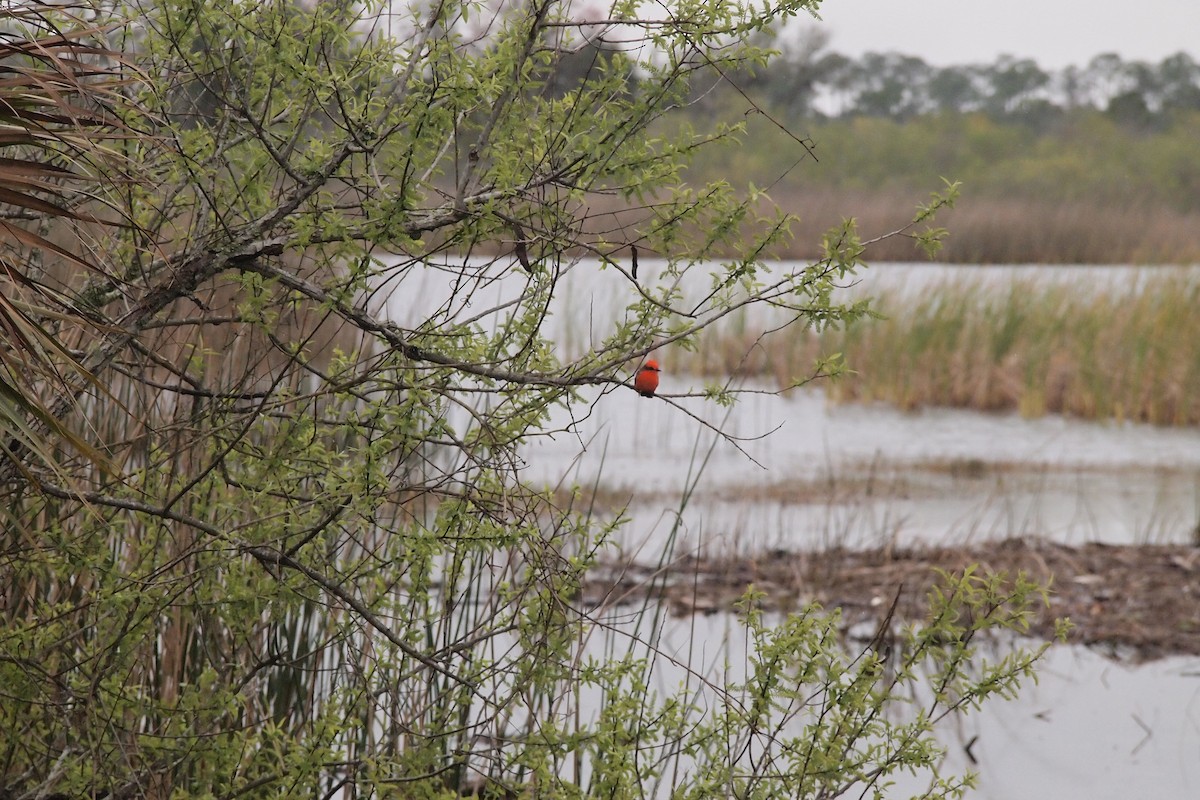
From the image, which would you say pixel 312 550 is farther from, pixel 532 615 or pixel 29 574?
pixel 29 574

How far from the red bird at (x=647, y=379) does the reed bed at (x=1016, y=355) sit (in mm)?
8631

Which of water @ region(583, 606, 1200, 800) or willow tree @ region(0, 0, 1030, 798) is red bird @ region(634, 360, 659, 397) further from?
water @ region(583, 606, 1200, 800)

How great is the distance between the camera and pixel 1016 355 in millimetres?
12047

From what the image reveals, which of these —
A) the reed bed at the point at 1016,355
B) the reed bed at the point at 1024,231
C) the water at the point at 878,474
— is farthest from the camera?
the reed bed at the point at 1024,231

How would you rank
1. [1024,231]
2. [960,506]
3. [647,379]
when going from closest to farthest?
[647,379] < [960,506] < [1024,231]

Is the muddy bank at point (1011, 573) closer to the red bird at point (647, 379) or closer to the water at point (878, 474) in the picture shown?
the water at point (878, 474)

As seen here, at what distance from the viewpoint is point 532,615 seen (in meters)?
2.54

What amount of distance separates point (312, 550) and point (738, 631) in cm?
331

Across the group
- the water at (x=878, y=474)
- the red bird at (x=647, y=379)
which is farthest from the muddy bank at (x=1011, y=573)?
the red bird at (x=647, y=379)

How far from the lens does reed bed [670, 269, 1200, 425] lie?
11.3 m

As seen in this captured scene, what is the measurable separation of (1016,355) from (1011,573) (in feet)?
20.9

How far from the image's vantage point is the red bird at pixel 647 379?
2.49 metres

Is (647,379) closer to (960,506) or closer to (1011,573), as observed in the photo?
(1011,573)

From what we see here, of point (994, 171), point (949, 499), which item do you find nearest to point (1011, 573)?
point (949, 499)
